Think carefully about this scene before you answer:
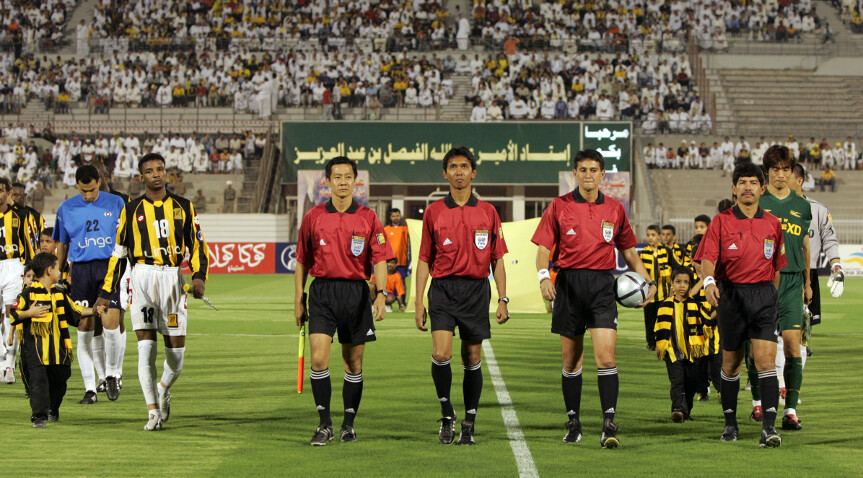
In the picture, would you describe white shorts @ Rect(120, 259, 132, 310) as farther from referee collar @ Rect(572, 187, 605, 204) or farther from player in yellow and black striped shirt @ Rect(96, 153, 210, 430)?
referee collar @ Rect(572, 187, 605, 204)

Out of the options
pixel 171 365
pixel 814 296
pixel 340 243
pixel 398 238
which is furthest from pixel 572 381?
pixel 398 238

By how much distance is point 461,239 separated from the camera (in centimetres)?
820

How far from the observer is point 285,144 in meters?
43.5

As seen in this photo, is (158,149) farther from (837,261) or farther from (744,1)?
(837,261)

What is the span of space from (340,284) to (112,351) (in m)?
3.40

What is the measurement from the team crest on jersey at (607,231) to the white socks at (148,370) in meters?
3.66

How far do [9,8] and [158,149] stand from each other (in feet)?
A: 53.4

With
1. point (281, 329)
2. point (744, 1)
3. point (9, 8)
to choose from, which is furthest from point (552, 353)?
point (9, 8)

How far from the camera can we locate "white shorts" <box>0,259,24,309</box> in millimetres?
11758

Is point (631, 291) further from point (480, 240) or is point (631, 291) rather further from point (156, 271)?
point (156, 271)

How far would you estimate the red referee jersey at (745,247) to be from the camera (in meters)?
8.30

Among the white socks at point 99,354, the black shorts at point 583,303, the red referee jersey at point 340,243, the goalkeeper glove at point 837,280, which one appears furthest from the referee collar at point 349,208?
the goalkeeper glove at point 837,280

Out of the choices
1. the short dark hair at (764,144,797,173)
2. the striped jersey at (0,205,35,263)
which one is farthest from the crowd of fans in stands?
the short dark hair at (764,144,797,173)

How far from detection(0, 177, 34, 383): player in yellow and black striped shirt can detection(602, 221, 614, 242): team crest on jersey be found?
21.9ft
